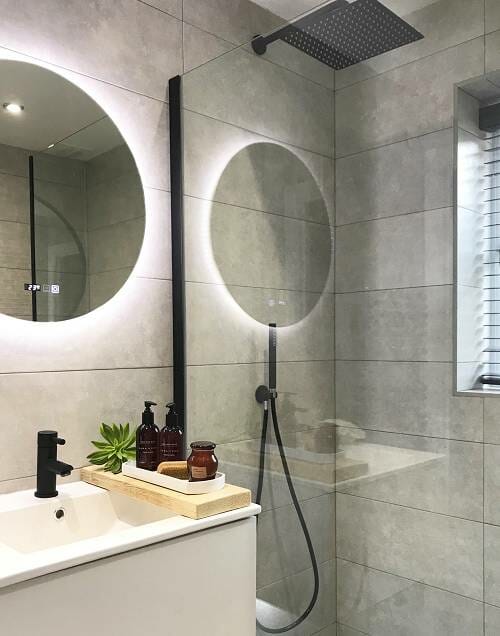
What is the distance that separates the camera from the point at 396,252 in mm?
1479

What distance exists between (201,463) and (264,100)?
40.7 inches

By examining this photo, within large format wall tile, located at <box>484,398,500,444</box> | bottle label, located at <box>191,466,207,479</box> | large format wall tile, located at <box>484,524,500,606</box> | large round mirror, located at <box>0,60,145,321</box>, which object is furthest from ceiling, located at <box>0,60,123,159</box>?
large format wall tile, located at <box>484,524,500,606</box>

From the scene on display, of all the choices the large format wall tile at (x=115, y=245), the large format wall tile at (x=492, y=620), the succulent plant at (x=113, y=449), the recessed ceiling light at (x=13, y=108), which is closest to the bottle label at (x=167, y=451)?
the succulent plant at (x=113, y=449)

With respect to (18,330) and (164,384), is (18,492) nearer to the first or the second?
(18,330)

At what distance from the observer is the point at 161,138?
6.57 feet

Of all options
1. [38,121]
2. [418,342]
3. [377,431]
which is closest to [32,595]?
[377,431]

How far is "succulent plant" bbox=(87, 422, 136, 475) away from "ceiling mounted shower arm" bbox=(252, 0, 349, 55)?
1171 millimetres

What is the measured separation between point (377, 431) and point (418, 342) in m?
0.25

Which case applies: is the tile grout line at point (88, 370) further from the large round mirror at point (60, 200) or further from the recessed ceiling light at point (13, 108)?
the recessed ceiling light at point (13, 108)

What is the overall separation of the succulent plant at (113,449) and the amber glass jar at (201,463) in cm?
31

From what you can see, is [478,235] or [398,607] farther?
[398,607]

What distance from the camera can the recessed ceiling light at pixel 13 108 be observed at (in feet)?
5.38

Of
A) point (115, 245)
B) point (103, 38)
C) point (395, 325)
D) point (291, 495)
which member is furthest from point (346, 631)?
point (103, 38)

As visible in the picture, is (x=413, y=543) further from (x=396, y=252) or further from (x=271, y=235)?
(x=271, y=235)
